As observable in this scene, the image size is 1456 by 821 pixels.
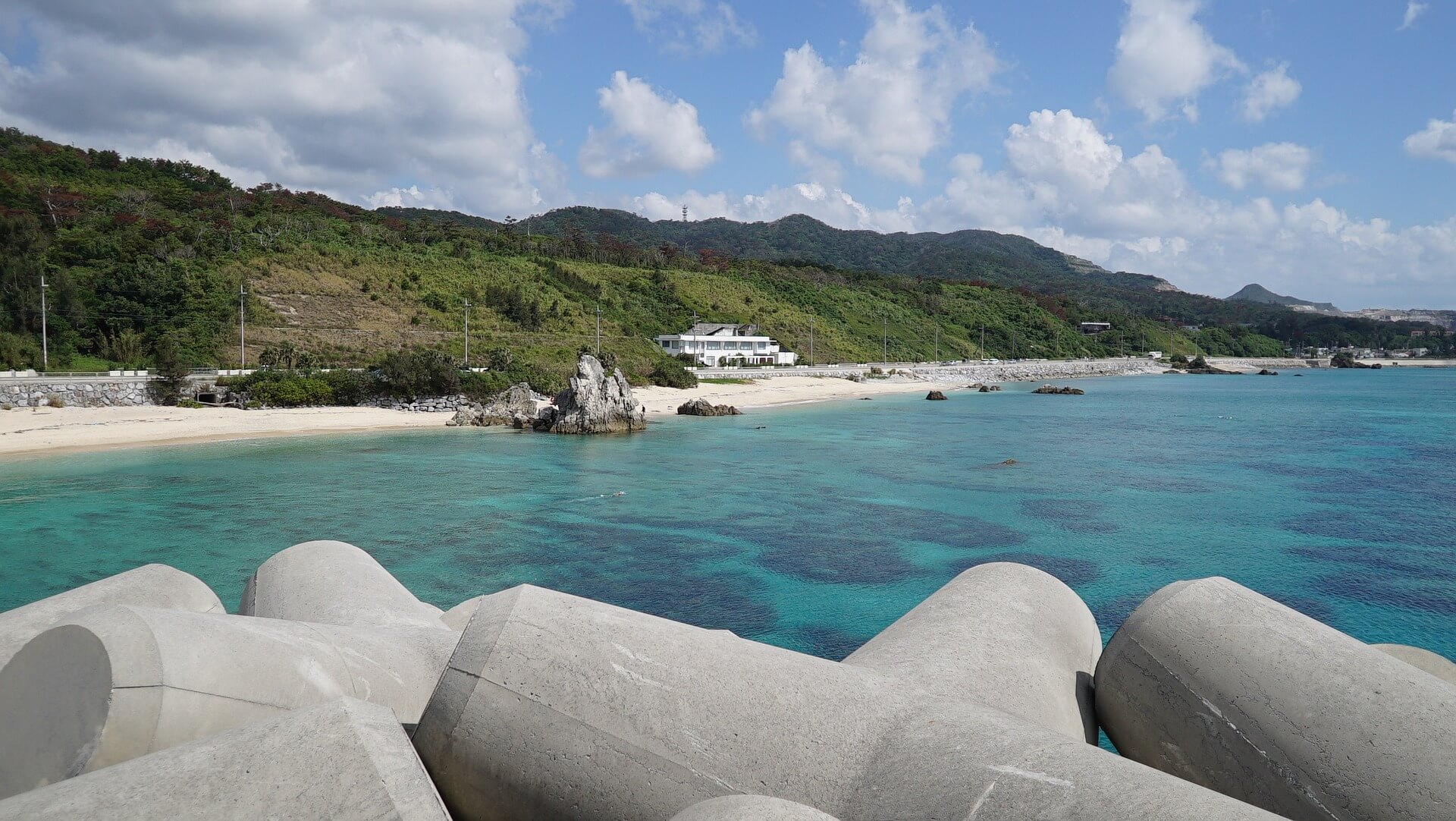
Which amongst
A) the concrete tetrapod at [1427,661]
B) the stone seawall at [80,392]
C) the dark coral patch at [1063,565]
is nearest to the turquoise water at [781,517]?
the dark coral patch at [1063,565]

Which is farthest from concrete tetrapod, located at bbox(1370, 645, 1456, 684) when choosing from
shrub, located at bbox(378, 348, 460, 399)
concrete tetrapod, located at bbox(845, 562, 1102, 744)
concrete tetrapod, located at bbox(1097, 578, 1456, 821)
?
shrub, located at bbox(378, 348, 460, 399)

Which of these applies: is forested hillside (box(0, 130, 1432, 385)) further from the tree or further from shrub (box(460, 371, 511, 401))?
the tree

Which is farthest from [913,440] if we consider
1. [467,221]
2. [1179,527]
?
[467,221]

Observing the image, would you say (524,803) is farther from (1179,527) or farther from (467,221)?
(467,221)

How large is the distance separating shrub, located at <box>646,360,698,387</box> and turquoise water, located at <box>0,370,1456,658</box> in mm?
25423

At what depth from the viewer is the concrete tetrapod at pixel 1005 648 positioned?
5.26 metres

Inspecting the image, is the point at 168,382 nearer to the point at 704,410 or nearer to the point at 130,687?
the point at 704,410

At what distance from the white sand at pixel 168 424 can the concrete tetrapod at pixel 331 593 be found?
28.5 meters

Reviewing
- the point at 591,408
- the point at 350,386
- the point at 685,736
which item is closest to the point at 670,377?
the point at 350,386

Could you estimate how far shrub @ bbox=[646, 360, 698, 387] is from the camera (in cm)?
6462

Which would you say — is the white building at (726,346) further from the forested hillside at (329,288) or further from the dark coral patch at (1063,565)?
the dark coral patch at (1063,565)

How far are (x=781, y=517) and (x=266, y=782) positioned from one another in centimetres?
1764

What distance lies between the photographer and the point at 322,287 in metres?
71.1

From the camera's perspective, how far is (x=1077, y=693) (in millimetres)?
5828
